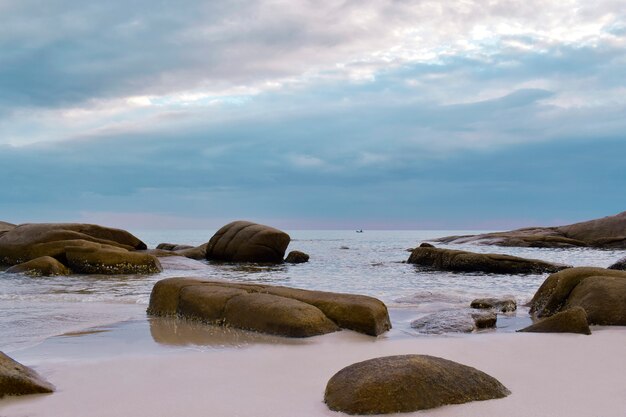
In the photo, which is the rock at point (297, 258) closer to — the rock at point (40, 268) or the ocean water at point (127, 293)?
the ocean water at point (127, 293)

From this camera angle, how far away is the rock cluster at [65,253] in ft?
58.0

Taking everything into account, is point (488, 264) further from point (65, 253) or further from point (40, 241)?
point (40, 241)

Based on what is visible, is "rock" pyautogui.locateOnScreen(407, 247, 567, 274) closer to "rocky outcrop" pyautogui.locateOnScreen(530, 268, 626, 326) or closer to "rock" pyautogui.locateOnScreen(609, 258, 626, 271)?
"rock" pyautogui.locateOnScreen(609, 258, 626, 271)

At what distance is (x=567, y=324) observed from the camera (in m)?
6.32

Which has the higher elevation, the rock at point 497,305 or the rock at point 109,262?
the rock at point 109,262

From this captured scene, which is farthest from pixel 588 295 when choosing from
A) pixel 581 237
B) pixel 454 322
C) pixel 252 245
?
pixel 581 237

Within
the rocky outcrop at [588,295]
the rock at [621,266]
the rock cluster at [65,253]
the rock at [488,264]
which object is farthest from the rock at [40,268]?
the rock at [621,266]

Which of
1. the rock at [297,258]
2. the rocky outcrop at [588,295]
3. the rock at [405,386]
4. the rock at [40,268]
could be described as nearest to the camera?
the rock at [405,386]

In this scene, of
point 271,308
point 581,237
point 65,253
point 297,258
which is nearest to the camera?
point 271,308

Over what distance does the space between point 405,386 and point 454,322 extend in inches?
153

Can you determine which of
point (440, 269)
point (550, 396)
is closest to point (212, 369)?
point (550, 396)

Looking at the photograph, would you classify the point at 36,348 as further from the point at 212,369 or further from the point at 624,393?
the point at 624,393

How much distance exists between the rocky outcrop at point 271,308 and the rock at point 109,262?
395 inches

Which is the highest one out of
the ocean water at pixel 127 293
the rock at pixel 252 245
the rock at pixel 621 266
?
the rock at pixel 252 245
